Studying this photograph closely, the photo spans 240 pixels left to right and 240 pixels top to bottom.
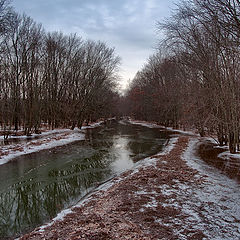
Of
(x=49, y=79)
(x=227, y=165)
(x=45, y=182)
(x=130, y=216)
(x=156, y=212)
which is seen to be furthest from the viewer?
(x=49, y=79)

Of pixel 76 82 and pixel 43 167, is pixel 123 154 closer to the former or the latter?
pixel 43 167

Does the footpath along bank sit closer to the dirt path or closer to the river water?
the dirt path

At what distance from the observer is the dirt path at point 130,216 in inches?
162

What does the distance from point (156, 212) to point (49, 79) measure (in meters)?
32.8

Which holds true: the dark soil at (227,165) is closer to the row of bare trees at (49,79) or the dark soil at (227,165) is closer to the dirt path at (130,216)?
the dirt path at (130,216)

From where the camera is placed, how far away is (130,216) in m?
5.01

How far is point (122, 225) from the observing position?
14.5ft

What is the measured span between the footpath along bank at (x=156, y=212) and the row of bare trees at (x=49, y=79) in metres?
19.1

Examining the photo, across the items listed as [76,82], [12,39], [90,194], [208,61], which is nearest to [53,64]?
[76,82]

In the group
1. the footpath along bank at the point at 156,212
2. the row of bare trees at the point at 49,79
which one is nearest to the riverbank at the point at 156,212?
the footpath along bank at the point at 156,212

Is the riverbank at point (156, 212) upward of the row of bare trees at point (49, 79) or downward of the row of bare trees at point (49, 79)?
downward

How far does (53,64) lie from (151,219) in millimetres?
35163

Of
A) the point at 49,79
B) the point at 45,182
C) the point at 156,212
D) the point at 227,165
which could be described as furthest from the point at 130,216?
the point at 49,79

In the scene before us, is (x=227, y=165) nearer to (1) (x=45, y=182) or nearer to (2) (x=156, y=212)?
(2) (x=156, y=212)
